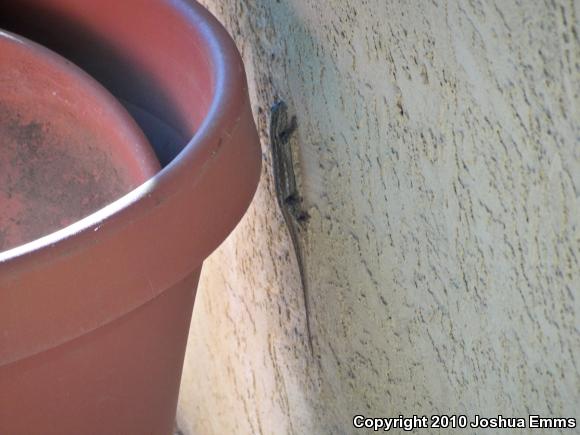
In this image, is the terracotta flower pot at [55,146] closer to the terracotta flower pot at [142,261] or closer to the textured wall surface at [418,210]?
the terracotta flower pot at [142,261]

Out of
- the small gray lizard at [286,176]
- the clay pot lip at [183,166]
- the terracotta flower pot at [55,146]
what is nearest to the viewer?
the clay pot lip at [183,166]

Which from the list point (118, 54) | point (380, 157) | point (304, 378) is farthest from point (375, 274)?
point (118, 54)

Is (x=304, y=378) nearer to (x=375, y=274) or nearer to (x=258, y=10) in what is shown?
(x=375, y=274)

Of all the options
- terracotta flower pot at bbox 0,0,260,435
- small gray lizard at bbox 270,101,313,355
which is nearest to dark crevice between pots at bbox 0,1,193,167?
terracotta flower pot at bbox 0,0,260,435

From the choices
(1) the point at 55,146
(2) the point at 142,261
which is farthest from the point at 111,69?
(2) the point at 142,261

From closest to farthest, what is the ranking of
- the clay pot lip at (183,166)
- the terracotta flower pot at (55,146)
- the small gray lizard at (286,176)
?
the clay pot lip at (183,166)
the terracotta flower pot at (55,146)
the small gray lizard at (286,176)

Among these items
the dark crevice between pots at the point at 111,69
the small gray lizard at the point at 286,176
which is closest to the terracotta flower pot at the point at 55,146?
the dark crevice between pots at the point at 111,69

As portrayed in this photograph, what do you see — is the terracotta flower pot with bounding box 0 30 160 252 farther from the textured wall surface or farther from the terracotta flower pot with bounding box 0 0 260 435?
the textured wall surface
